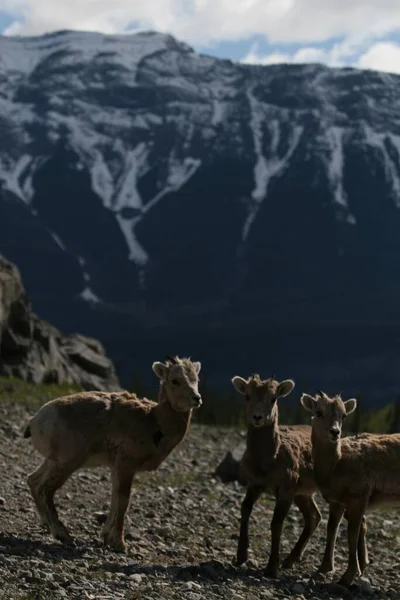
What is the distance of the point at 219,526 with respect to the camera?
2467cm

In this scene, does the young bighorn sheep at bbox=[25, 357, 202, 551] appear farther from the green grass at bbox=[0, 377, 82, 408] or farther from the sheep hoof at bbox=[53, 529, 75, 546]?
the green grass at bbox=[0, 377, 82, 408]

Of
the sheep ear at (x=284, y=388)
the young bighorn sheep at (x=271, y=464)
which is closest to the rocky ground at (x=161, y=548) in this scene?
the young bighorn sheep at (x=271, y=464)

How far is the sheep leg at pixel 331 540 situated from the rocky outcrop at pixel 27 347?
36708 mm

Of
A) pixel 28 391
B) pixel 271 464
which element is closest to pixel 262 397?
pixel 271 464

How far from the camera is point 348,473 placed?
747 inches

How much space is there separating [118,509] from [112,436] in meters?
1.35

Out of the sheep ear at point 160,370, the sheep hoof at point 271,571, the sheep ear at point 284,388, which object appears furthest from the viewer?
the sheep ear at point 160,370

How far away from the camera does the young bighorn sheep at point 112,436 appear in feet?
63.8

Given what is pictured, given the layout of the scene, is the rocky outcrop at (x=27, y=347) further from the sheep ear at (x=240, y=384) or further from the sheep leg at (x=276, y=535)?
the sheep leg at (x=276, y=535)

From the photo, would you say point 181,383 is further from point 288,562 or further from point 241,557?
point 288,562

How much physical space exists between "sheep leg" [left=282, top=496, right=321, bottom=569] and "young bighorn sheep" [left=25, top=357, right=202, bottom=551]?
114 inches

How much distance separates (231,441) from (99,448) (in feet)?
98.0

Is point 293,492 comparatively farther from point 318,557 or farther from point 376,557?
point 376,557

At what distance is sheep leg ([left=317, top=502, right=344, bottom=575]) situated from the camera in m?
19.2
